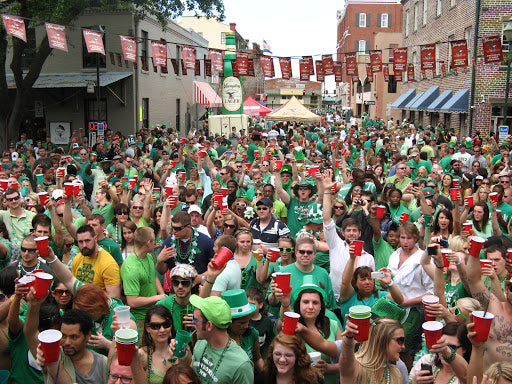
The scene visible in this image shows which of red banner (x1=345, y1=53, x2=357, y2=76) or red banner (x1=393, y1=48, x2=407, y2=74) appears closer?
red banner (x1=393, y1=48, x2=407, y2=74)

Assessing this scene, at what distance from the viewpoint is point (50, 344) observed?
3111 mm

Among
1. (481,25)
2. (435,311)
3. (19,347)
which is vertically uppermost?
(481,25)

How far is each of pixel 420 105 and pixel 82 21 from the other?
19946 millimetres

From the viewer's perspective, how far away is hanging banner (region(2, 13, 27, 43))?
579 inches

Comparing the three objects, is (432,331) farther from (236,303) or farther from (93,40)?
(93,40)

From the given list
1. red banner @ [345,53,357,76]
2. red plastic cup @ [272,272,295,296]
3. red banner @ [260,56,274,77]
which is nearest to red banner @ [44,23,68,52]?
red banner @ [260,56,274,77]

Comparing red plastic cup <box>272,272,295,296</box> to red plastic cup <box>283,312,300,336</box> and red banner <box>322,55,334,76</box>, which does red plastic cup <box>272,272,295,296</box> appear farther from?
red banner <box>322,55,334,76</box>

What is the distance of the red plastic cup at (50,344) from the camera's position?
3.10 meters

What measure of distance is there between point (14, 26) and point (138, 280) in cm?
1204

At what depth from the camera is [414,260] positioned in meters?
5.81

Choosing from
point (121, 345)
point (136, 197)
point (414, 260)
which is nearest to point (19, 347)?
point (121, 345)

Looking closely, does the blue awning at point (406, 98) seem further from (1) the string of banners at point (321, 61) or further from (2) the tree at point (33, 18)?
(2) the tree at point (33, 18)

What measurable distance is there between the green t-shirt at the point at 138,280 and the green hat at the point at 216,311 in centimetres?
173

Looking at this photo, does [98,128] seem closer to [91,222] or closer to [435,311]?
[91,222]
